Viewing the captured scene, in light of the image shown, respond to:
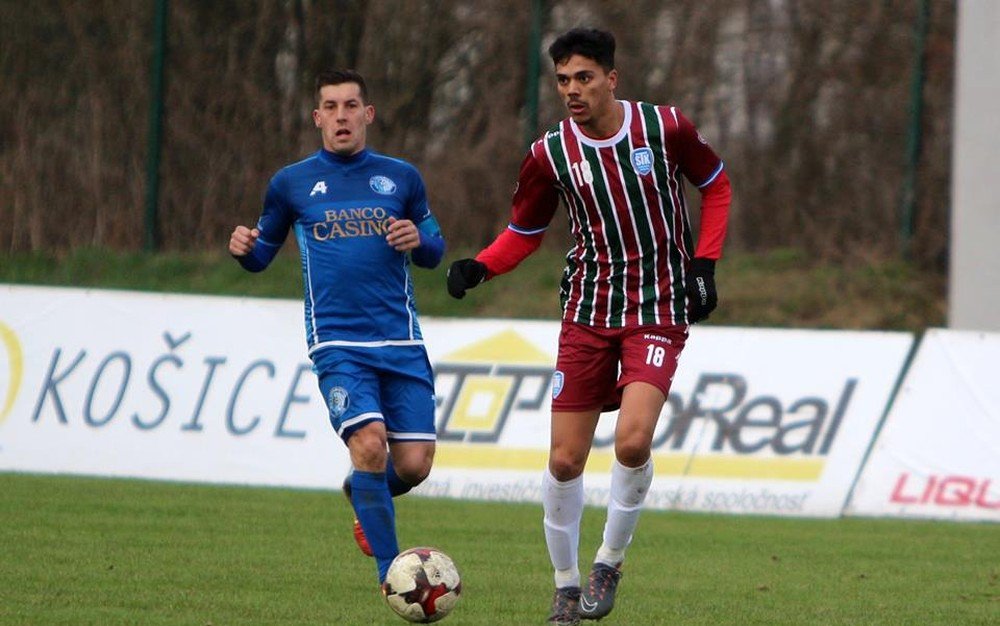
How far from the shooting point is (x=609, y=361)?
22.4 feet

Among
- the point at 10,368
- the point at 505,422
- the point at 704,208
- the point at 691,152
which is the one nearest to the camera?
the point at 691,152

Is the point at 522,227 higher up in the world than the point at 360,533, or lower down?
higher up

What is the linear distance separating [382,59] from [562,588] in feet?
37.1

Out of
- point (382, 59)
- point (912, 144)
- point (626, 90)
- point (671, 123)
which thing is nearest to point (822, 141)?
point (912, 144)

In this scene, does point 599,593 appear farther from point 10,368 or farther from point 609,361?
point 10,368

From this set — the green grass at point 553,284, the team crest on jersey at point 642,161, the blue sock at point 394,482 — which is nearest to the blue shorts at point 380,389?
the blue sock at point 394,482

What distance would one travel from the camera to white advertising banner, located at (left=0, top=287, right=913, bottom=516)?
11789 mm

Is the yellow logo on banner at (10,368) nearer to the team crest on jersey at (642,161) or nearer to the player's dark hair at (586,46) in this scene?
the player's dark hair at (586,46)

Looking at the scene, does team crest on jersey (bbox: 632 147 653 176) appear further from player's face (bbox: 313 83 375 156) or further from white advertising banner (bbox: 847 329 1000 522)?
white advertising banner (bbox: 847 329 1000 522)

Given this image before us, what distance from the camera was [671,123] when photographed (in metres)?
6.74

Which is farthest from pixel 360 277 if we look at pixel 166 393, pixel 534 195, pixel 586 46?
pixel 166 393

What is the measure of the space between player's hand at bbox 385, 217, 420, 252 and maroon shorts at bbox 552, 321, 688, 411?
70 centimetres

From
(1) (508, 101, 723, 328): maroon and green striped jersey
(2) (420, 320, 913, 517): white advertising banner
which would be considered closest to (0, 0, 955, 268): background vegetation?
(2) (420, 320, 913, 517): white advertising banner

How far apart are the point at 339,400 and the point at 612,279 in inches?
46.3
